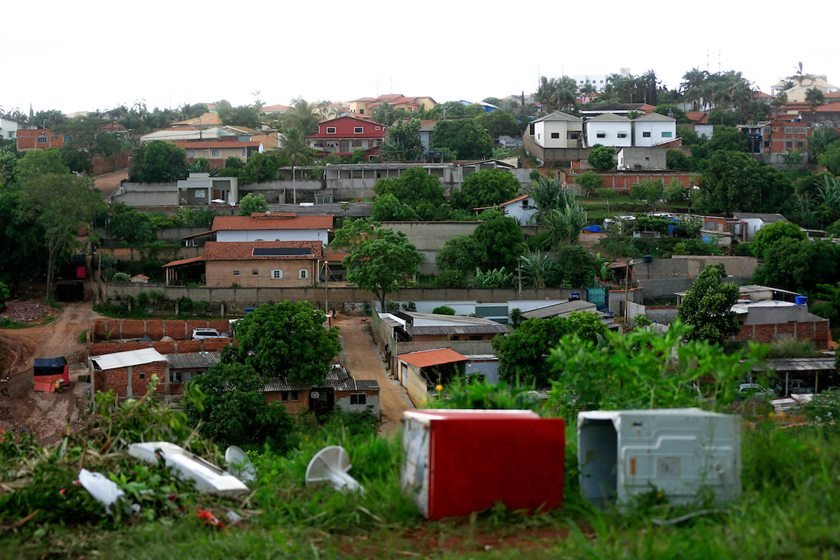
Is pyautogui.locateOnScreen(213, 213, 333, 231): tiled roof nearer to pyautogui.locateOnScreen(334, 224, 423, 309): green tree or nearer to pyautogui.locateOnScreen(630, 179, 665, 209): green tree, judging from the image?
pyautogui.locateOnScreen(334, 224, 423, 309): green tree

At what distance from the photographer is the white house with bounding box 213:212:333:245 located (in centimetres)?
3145

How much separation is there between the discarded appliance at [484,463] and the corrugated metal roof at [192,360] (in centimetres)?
1580

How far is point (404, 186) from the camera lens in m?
34.8

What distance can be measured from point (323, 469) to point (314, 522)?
755 mm

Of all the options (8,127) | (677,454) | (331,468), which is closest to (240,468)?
(331,468)

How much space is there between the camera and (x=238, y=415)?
16766 mm

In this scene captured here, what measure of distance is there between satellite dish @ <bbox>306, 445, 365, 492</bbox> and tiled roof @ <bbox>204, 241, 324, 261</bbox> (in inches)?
875

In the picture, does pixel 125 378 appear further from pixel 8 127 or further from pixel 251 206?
pixel 8 127

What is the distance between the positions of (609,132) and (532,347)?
86.3 feet

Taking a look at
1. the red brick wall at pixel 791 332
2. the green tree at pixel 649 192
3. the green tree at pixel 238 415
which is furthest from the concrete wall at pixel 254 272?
the green tree at pixel 649 192

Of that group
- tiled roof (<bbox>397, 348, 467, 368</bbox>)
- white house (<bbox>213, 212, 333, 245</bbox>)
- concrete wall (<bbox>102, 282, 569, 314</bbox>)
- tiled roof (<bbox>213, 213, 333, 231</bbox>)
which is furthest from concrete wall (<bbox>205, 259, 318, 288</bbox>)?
tiled roof (<bbox>397, 348, 467, 368</bbox>)

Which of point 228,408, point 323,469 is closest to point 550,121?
point 228,408

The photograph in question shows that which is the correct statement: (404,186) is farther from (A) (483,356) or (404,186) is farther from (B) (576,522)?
(B) (576,522)

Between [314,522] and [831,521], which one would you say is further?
[314,522]
